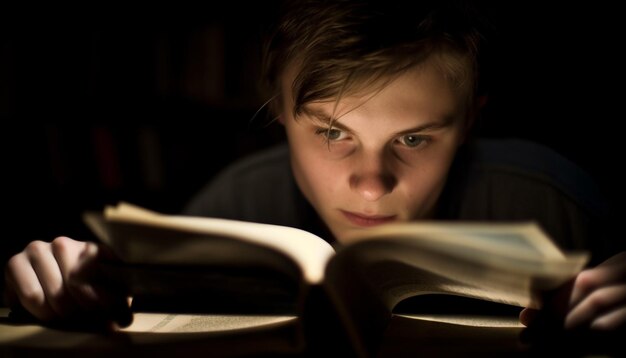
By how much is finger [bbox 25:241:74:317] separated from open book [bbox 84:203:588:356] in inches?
2.9

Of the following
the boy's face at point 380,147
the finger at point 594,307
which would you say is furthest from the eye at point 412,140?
the finger at point 594,307

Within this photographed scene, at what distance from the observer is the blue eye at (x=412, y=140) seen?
34.7 inches

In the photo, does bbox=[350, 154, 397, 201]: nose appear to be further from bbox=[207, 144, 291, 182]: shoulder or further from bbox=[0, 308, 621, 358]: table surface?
bbox=[207, 144, 291, 182]: shoulder

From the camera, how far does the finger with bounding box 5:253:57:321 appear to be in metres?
0.63

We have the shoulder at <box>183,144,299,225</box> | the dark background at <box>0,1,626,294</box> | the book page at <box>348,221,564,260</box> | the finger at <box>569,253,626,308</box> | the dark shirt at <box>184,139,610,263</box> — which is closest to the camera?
the book page at <box>348,221,564,260</box>

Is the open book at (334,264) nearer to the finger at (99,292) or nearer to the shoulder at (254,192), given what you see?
the finger at (99,292)

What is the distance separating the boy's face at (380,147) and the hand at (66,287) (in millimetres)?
368

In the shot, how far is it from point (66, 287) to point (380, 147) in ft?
1.45

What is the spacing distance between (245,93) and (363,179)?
1058mm

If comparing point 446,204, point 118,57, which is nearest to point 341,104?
point 446,204

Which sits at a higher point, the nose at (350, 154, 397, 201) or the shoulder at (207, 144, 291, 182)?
the nose at (350, 154, 397, 201)

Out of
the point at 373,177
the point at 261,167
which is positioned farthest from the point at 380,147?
the point at 261,167

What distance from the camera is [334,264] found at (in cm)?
50

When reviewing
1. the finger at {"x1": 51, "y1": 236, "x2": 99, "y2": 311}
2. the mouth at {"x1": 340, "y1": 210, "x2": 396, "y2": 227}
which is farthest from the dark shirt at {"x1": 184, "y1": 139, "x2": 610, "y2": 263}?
the finger at {"x1": 51, "y1": 236, "x2": 99, "y2": 311}
